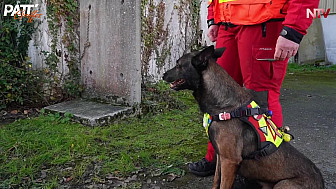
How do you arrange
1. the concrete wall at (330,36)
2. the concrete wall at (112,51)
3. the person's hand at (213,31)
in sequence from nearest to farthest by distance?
1. the person's hand at (213,31)
2. the concrete wall at (112,51)
3. the concrete wall at (330,36)

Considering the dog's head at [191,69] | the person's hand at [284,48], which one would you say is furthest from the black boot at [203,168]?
the person's hand at [284,48]

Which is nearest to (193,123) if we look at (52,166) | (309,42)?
(52,166)

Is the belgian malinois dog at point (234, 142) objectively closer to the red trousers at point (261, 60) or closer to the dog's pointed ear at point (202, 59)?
the dog's pointed ear at point (202, 59)

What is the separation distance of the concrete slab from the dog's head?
1.91 m

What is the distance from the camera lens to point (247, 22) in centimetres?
249

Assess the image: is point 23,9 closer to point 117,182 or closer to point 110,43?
point 110,43

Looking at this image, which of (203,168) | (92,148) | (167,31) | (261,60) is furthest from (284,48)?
(167,31)

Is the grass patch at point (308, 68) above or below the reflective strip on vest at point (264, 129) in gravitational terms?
above

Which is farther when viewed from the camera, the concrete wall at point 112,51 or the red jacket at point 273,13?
the concrete wall at point 112,51

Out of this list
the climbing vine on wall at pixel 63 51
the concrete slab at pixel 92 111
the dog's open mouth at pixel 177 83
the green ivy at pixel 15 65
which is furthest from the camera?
the climbing vine on wall at pixel 63 51

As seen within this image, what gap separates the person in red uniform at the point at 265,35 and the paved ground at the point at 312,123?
925 mm

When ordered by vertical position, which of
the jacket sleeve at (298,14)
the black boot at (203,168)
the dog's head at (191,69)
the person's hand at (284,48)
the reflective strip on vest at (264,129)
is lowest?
the black boot at (203,168)

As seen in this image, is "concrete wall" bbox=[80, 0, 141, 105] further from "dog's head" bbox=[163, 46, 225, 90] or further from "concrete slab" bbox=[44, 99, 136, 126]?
"dog's head" bbox=[163, 46, 225, 90]

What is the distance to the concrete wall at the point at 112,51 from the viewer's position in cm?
449
